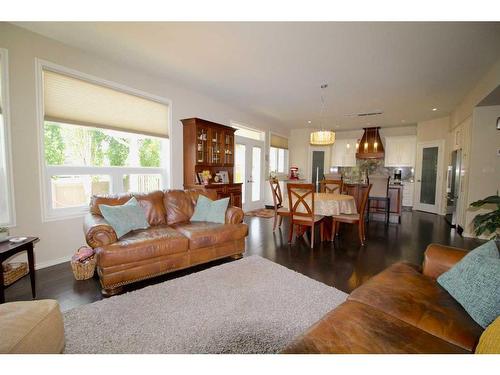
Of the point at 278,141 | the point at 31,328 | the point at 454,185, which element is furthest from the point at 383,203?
the point at 31,328

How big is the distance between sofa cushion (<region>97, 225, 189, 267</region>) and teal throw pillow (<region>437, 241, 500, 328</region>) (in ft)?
7.59

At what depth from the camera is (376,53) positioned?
2965 millimetres

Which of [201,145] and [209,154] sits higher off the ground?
[201,145]

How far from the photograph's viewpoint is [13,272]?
2293 mm

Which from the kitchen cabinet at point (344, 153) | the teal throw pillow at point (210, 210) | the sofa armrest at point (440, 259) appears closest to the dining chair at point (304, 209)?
the teal throw pillow at point (210, 210)

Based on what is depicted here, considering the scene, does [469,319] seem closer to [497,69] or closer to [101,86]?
[497,69]

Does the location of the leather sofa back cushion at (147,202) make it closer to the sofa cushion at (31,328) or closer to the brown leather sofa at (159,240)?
the brown leather sofa at (159,240)

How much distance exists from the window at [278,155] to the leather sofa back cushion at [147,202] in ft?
16.1

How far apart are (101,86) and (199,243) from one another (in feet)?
8.74

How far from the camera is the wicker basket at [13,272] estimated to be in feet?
7.32

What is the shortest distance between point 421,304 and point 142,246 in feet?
7.52

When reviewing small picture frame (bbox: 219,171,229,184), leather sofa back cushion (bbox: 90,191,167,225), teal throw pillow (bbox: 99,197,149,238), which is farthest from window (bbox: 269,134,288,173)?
teal throw pillow (bbox: 99,197,149,238)

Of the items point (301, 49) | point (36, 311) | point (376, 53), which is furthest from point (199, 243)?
point (376, 53)

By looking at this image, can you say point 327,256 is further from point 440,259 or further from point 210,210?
point 210,210
